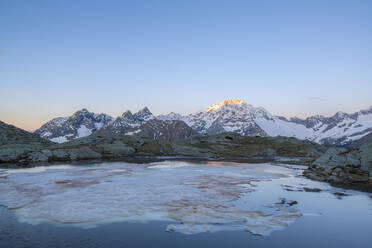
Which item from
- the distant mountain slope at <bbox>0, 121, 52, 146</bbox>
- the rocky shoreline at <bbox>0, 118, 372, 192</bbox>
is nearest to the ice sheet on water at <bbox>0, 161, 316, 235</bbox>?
the rocky shoreline at <bbox>0, 118, 372, 192</bbox>

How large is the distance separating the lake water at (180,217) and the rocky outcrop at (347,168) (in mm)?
9197

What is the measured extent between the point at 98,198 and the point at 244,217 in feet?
46.0

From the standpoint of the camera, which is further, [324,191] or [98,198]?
[324,191]

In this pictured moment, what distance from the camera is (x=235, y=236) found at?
16.9 meters

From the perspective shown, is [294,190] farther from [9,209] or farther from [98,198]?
[9,209]

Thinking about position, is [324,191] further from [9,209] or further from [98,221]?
[9,209]

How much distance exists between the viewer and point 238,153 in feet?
411

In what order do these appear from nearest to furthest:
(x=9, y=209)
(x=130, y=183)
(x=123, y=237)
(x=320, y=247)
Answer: (x=320, y=247), (x=123, y=237), (x=9, y=209), (x=130, y=183)

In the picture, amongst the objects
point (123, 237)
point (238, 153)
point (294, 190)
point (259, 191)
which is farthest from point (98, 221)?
point (238, 153)

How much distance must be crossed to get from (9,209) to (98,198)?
7224 mm

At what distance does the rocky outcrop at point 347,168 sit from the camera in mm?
Result: 41312

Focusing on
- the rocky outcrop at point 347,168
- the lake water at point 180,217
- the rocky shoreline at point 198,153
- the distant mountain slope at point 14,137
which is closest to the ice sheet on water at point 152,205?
the lake water at point 180,217

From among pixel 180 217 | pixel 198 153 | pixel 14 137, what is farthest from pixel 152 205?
pixel 14 137

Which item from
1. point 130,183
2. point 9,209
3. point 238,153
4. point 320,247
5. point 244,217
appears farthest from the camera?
point 238,153
